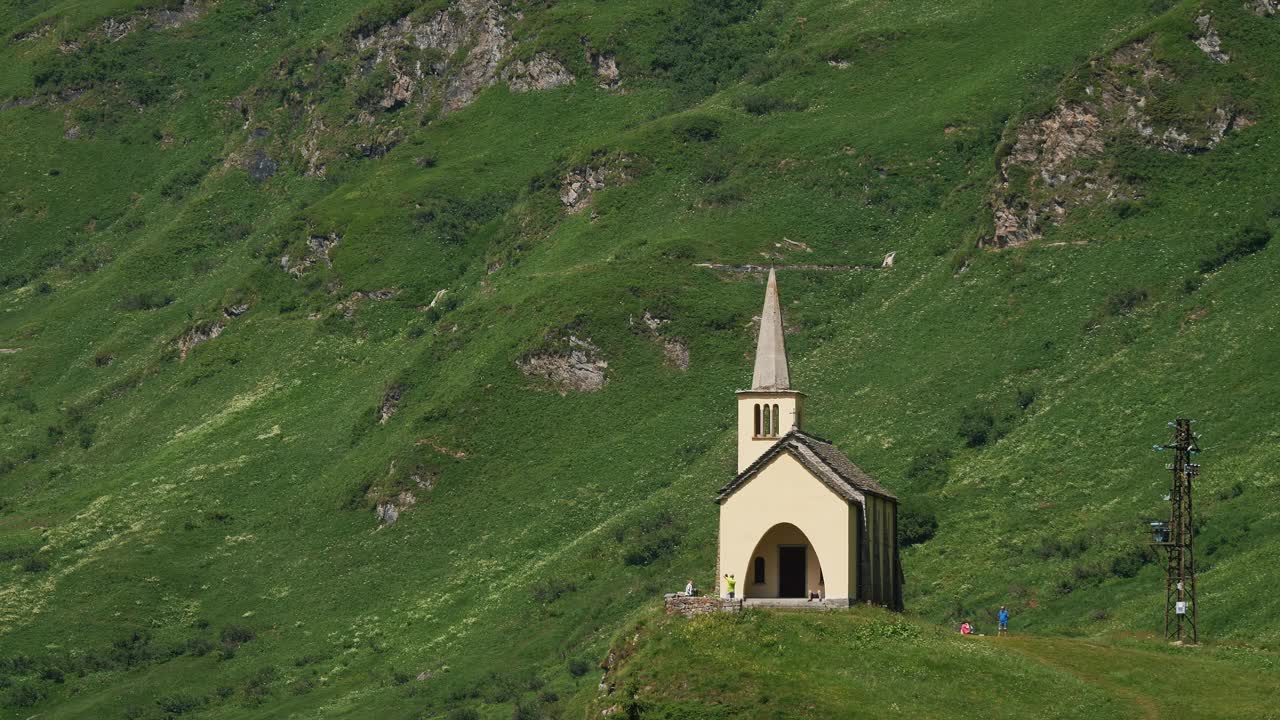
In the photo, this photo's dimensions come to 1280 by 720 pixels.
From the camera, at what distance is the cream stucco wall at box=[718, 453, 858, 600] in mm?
93125

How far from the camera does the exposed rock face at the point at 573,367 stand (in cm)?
18738

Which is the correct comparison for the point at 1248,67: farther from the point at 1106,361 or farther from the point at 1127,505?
the point at 1127,505

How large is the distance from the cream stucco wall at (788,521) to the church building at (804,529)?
39 millimetres

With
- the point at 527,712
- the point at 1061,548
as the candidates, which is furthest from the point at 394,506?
the point at 1061,548

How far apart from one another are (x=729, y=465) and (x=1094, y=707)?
8372cm

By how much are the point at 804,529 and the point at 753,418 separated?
8.59 meters

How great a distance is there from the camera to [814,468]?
94.1 m

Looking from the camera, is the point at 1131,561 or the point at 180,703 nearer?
the point at 1131,561

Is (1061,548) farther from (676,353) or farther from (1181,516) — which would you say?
(676,353)

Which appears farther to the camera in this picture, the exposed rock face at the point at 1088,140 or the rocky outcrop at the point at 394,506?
the exposed rock face at the point at 1088,140

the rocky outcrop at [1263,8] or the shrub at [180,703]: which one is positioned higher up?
the rocky outcrop at [1263,8]

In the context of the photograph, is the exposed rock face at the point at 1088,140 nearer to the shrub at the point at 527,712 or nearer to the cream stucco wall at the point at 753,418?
the shrub at the point at 527,712

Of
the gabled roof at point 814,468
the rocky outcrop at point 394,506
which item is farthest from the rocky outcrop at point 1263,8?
the gabled roof at point 814,468

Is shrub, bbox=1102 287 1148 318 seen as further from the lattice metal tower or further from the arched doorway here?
the arched doorway
